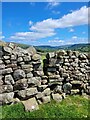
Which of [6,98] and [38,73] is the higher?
[38,73]

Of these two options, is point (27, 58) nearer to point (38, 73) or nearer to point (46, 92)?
point (38, 73)

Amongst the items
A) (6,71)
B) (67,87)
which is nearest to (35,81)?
(6,71)

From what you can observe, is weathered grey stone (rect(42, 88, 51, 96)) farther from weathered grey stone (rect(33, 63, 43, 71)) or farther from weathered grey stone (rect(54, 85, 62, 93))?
weathered grey stone (rect(33, 63, 43, 71))

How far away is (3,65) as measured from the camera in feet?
47.3

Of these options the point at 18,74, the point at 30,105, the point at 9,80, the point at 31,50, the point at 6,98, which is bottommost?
the point at 30,105

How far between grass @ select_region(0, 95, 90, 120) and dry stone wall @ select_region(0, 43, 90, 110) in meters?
0.60

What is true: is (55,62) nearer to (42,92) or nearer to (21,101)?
(42,92)

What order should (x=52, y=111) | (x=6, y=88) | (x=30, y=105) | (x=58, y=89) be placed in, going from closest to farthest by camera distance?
1. (x=52, y=111)
2. (x=30, y=105)
3. (x=6, y=88)
4. (x=58, y=89)

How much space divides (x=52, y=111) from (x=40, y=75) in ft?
9.44

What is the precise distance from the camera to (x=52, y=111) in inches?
543

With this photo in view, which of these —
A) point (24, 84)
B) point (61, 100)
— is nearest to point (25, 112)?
point (24, 84)

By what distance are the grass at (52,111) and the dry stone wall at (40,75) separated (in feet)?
1.97

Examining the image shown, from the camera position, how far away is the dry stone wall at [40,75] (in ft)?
47.6

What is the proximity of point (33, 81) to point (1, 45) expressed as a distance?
121 inches
